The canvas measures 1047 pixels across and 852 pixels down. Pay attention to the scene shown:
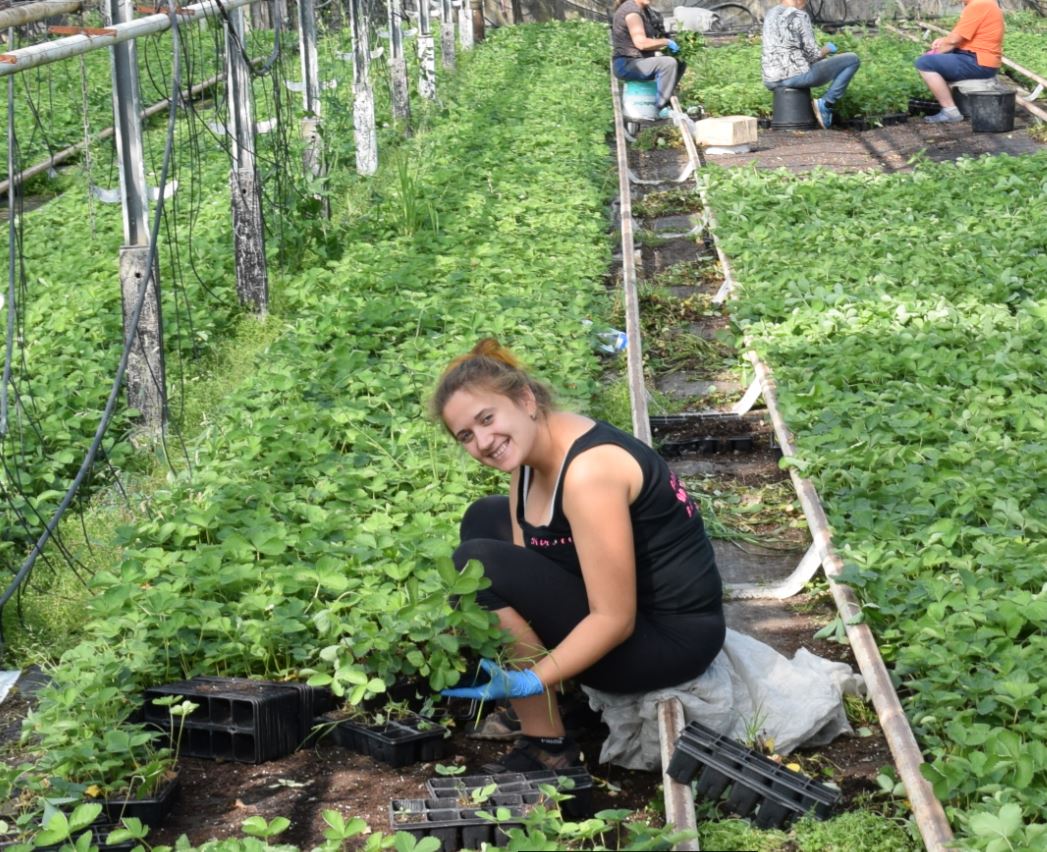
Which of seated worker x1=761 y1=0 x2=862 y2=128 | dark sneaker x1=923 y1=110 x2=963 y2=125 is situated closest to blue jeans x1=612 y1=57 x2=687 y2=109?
seated worker x1=761 y1=0 x2=862 y2=128

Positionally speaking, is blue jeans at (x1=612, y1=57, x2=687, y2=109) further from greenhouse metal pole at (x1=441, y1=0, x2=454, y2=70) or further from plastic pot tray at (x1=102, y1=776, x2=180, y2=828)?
plastic pot tray at (x1=102, y1=776, x2=180, y2=828)

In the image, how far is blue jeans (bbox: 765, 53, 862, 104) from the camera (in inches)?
576

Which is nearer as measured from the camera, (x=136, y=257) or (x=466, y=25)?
(x=136, y=257)

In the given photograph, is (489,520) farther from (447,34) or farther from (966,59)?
(447,34)

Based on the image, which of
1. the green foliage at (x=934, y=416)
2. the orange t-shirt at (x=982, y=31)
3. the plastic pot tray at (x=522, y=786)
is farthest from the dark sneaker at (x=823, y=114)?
the plastic pot tray at (x=522, y=786)

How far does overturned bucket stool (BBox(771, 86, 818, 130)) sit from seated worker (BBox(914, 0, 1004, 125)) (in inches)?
44.6

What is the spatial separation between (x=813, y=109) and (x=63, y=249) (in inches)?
314

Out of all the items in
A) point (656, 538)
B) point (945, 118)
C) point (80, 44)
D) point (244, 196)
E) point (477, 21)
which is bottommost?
point (477, 21)

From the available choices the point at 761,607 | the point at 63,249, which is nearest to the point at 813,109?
the point at 63,249

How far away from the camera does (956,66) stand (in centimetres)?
1461

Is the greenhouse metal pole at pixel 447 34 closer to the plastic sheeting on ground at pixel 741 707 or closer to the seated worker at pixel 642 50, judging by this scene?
the seated worker at pixel 642 50

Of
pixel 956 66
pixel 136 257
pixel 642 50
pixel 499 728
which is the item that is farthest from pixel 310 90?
pixel 499 728

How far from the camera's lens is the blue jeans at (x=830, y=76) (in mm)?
14633

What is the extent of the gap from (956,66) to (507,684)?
12264mm
